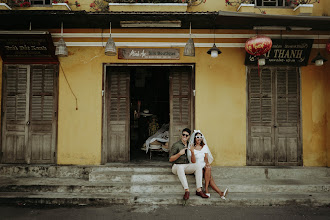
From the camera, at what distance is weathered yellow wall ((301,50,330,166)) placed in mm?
7027

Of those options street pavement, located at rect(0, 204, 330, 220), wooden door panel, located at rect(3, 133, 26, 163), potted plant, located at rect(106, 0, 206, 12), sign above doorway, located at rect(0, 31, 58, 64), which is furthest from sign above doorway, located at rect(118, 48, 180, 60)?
street pavement, located at rect(0, 204, 330, 220)

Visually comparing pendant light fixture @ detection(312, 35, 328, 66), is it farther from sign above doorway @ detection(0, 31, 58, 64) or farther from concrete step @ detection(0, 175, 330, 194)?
sign above doorway @ detection(0, 31, 58, 64)

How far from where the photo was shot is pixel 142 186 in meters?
5.90

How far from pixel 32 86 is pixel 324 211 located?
25.1 feet

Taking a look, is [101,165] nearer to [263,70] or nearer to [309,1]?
[263,70]

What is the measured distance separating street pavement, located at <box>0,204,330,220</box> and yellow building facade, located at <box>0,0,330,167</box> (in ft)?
6.13

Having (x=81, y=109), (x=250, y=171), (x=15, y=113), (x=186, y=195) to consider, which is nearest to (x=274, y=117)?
(x=250, y=171)

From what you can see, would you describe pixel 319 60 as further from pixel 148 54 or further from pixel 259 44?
pixel 148 54

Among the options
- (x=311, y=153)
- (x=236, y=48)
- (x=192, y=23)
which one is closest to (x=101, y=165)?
(x=192, y=23)

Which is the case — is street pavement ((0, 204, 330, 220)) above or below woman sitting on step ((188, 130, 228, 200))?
below

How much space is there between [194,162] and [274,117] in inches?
115

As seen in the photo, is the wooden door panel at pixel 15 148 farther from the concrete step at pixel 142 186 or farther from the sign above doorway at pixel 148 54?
the sign above doorway at pixel 148 54

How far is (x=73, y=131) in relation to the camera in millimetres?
6977

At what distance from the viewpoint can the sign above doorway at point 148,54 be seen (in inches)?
277
